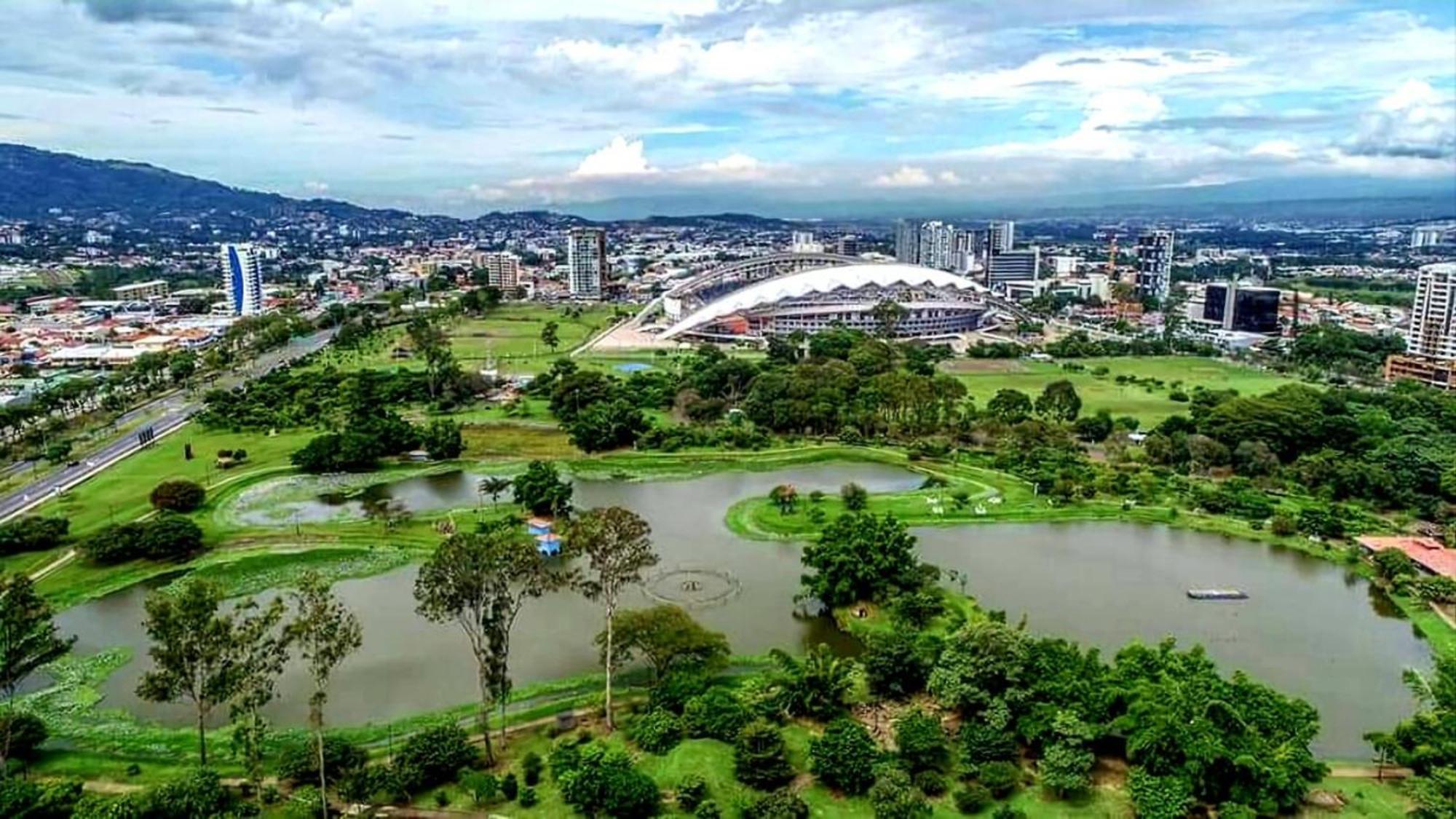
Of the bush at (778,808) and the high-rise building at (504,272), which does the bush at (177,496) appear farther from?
the high-rise building at (504,272)

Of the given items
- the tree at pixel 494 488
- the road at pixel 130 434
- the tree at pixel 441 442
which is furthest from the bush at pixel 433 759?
the road at pixel 130 434

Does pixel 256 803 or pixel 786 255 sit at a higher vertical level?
pixel 786 255

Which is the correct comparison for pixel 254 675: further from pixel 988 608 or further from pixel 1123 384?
pixel 1123 384

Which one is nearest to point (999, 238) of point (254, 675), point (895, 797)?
point (895, 797)

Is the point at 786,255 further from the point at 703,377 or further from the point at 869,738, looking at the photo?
the point at 869,738

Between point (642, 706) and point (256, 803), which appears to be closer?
point (256, 803)

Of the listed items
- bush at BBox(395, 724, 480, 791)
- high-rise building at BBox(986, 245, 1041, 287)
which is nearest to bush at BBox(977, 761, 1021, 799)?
bush at BBox(395, 724, 480, 791)

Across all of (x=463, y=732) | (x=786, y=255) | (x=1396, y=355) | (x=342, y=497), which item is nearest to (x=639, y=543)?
(x=463, y=732)
